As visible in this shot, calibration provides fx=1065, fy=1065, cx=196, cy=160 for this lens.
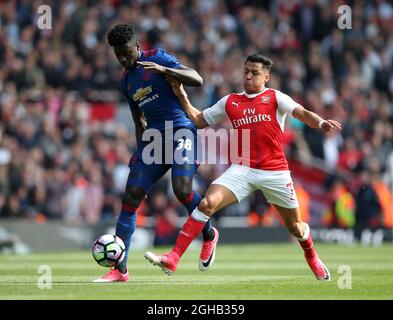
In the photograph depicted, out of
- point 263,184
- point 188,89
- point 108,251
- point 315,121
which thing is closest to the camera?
point 315,121

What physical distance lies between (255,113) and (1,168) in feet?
34.6

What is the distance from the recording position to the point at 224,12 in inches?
1055

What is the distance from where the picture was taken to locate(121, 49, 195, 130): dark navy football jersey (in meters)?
11.7

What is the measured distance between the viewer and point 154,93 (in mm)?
11734

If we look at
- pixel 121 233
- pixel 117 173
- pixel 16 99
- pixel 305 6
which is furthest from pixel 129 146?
pixel 121 233

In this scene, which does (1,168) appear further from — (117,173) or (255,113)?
(255,113)

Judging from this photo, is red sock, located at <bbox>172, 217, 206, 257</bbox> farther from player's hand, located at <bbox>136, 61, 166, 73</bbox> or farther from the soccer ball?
player's hand, located at <bbox>136, 61, 166, 73</bbox>

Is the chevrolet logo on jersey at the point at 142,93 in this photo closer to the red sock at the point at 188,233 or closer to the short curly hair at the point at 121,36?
the short curly hair at the point at 121,36

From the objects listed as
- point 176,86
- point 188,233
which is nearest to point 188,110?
point 176,86

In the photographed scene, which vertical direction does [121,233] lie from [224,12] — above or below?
below

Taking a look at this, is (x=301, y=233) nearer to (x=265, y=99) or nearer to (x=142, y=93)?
(x=265, y=99)

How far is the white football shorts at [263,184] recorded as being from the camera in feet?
37.4

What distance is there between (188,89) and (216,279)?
39.4 ft

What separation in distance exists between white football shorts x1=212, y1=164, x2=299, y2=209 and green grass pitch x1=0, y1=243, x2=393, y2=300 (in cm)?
91
